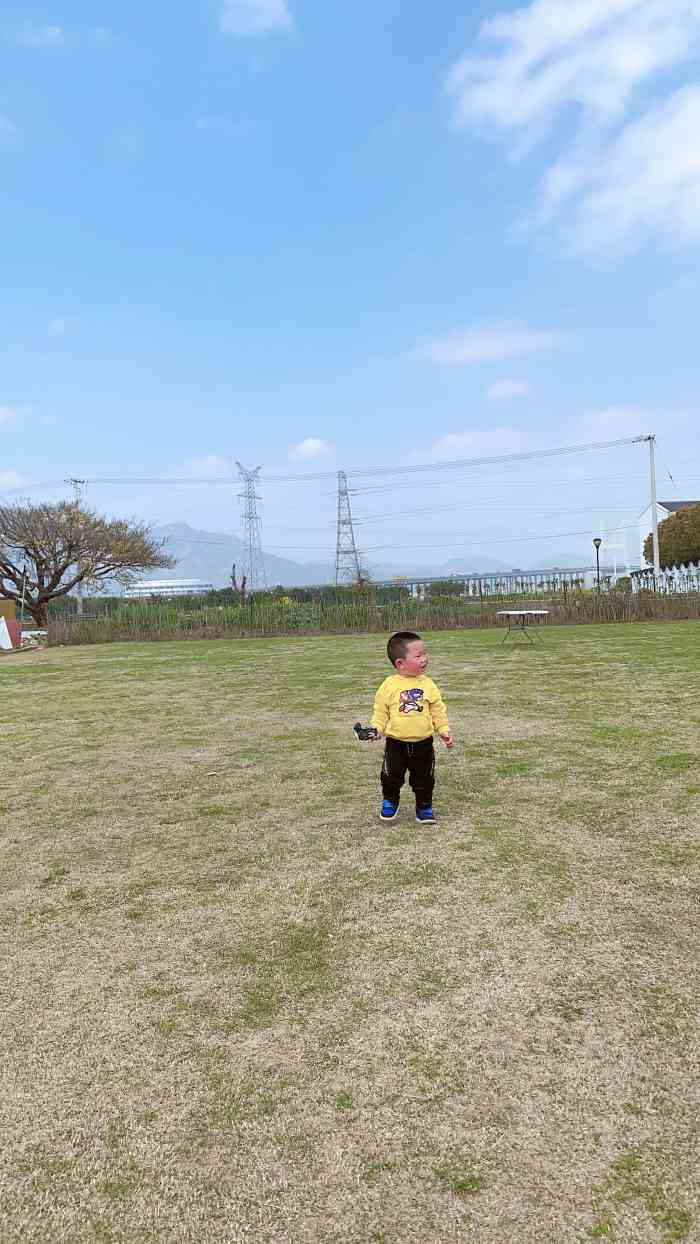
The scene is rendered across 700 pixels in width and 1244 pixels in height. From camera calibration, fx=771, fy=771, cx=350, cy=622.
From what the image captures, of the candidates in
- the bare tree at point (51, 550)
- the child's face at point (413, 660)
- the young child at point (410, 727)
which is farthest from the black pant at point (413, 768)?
the bare tree at point (51, 550)

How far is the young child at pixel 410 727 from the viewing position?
412 cm

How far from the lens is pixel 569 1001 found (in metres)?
2.31

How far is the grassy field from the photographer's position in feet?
5.31

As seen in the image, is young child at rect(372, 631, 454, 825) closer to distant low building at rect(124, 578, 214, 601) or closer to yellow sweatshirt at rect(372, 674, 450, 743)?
yellow sweatshirt at rect(372, 674, 450, 743)

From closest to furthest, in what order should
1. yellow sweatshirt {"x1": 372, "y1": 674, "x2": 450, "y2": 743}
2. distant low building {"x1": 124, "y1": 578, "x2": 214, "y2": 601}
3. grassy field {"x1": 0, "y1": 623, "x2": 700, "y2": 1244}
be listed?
grassy field {"x1": 0, "y1": 623, "x2": 700, "y2": 1244}
yellow sweatshirt {"x1": 372, "y1": 674, "x2": 450, "y2": 743}
distant low building {"x1": 124, "y1": 578, "x2": 214, "y2": 601}

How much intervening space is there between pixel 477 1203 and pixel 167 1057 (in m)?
0.94

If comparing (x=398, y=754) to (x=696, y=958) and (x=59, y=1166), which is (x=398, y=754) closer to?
(x=696, y=958)

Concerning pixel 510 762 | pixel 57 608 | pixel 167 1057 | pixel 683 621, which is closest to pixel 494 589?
pixel 683 621

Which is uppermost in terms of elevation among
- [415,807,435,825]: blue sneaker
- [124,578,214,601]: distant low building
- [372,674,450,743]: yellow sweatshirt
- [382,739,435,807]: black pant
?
[124,578,214,601]: distant low building

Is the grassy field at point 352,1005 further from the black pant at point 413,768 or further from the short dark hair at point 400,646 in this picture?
the short dark hair at point 400,646

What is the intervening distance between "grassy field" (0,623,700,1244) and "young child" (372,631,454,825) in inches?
6.9

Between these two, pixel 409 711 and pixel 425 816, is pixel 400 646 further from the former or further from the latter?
pixel 425 816

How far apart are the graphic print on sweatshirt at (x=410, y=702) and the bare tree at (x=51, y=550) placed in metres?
27.0

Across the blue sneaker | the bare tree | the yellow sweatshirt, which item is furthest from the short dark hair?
the bare tree
